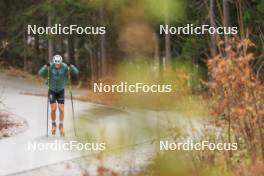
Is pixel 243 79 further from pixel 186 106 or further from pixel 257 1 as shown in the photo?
pixel 257 1

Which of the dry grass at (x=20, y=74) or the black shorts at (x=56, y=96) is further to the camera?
the dry grass at (x=20, y=74)

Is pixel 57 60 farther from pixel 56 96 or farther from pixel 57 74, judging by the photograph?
pixel 56 96

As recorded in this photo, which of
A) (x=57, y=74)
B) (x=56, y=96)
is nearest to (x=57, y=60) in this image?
(x=57, y=74)

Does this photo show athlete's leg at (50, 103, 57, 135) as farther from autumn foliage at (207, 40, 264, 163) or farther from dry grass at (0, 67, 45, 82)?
dry grass at (0, 67, 45, 82)

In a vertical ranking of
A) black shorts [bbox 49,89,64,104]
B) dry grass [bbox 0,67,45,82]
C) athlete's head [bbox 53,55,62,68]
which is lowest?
black shorts [bbox 49,89,64,104]

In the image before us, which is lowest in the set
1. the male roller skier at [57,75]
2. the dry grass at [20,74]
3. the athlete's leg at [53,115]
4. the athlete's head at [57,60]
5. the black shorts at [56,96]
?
the athlete's leg at [53,115]

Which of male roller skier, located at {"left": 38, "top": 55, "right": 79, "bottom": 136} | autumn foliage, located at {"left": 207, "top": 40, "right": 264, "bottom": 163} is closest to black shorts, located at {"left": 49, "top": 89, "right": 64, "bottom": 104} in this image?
male roller skier, located at {"left": 38, "top": 55, "right": 79, "bottom": 136}

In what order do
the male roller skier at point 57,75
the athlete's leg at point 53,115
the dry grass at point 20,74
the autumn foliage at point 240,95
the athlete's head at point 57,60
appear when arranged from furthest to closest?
the dry grass at point 20,74
the athlete's leg at point 53,115
the male roller skier at point 57,75
the athlete's head at point 57,60
the autumn foliage at point 240,95

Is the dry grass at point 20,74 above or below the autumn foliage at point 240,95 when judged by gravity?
above

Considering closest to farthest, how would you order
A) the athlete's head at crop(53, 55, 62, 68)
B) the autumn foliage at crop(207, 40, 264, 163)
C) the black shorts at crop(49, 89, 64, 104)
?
the autumn foliage at crop(207, 40, 264, 163) < the athlete's head at crop(53, 55, 62, 68) < the black shorts at crop(49, 89, 64, 104)

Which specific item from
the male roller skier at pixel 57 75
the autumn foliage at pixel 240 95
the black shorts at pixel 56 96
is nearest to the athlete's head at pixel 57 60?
the male roller skier at pixel 57 75

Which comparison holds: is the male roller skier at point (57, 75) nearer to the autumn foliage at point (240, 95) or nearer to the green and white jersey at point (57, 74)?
the green and white jersey at point (57, 74)

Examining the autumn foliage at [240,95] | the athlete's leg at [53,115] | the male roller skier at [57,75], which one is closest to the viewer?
the autumn foliage at [240,95]

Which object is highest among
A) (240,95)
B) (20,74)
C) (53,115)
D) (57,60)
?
(20,74)
